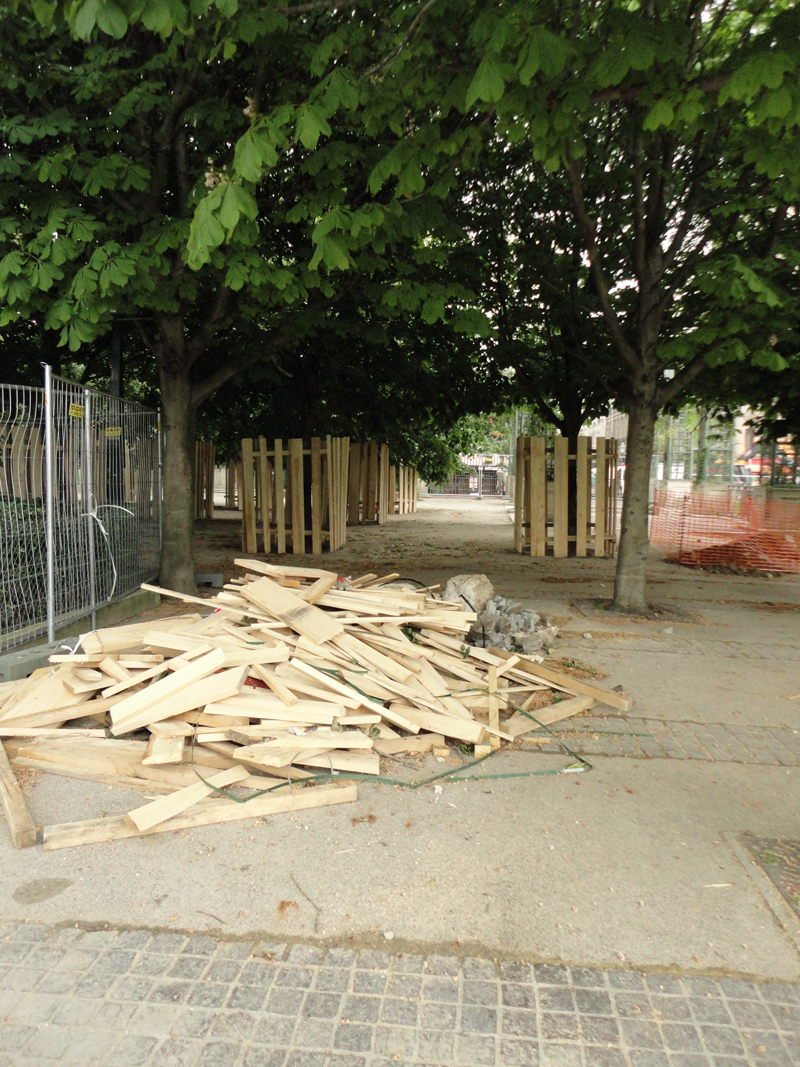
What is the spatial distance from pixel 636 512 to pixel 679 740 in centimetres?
461

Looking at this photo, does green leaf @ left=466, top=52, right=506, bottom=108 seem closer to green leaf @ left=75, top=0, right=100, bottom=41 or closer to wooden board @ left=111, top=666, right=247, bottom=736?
green leaf @ left=75, top=0, right=100, bottom=41

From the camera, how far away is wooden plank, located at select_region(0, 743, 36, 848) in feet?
12.5

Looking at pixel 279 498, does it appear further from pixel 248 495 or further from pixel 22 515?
pixel 22 515

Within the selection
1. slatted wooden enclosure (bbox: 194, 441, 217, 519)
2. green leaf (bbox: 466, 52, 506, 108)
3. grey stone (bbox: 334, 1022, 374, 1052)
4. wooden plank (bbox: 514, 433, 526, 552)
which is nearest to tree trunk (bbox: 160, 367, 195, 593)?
green leaf (bbox: 466, 52, 506, 108)

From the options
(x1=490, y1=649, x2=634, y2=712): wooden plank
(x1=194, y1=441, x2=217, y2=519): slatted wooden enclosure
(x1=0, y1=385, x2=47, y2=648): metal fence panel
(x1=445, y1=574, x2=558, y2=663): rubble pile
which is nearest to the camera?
(x1=490, y1=649, x2=634, y2=712): wooden plank

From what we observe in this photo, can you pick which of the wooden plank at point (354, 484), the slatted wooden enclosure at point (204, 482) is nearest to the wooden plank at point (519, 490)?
the wooden plank at point (354, 484)

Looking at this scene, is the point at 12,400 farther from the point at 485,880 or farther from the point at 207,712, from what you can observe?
the point at 485,880

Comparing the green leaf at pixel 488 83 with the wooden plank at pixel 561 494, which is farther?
the wooden plank at pixel 561 494

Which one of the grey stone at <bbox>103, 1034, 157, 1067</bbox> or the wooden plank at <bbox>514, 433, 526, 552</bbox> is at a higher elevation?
the wooden plank at <bbox>514, 433, 526, 552</bbox>

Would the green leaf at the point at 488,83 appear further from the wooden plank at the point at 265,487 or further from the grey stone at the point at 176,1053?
the wooden plank at the point at 265,487

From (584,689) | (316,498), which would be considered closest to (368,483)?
(316,498)

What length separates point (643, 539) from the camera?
9.58 meters

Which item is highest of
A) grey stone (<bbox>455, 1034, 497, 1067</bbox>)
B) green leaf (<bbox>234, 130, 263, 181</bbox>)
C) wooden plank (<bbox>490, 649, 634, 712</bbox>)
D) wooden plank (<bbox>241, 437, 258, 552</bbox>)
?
green leaf (<bbox>234, 130, 263, 181</bbox>)

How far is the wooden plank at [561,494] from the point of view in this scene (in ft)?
48.2
